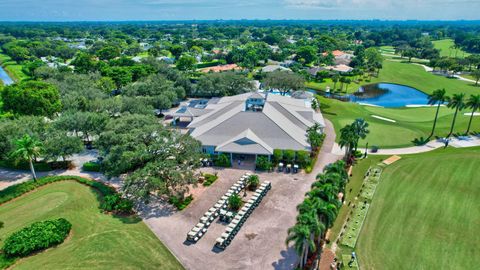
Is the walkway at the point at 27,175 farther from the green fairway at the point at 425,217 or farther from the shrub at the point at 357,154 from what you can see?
the shrub at the point at 357,154

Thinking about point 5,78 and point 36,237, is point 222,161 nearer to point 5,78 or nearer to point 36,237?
point 36,237

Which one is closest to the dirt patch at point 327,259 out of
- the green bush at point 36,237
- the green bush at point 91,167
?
the green bush at point 36,237

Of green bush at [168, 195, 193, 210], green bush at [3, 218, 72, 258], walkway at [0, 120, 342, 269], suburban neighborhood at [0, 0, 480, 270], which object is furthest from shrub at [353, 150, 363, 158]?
green bush at [3, 218, 72, 258]

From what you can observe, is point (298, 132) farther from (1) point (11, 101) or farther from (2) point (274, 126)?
(1) point (11, 101)

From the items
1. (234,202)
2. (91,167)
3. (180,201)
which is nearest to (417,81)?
(234,202)

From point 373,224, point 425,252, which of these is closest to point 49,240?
point 373,224
